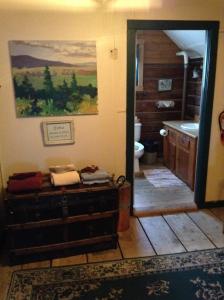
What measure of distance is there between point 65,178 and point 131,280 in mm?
953

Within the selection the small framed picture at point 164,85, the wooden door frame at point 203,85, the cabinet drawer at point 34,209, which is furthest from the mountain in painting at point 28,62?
the small framed picture at point 164,85

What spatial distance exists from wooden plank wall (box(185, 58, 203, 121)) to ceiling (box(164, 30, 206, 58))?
0.15 meters

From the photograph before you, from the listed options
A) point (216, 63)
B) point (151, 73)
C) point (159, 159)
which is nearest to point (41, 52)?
point (216, 63)

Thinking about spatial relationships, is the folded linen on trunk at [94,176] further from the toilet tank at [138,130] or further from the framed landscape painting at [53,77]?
the toilet tank at [138,130]

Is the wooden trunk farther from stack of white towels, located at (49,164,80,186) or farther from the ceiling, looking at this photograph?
the ceiling

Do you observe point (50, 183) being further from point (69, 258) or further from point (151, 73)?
point (151, 73)

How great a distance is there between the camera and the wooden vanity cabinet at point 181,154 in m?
3.64

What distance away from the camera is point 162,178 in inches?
165

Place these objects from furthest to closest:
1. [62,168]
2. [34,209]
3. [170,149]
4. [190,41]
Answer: [170,149], [190,41], [62,168], [34,209]

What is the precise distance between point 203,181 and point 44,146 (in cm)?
180

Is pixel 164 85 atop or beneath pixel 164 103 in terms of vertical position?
atop

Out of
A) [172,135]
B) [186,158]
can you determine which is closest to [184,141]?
[186,158]

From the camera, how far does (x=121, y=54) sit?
2.64 m

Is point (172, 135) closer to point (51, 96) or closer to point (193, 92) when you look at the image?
point (193, 92)
